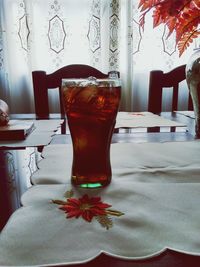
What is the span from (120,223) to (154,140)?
1.22ft

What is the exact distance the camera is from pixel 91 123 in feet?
1.25

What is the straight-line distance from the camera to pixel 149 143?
0.60 m

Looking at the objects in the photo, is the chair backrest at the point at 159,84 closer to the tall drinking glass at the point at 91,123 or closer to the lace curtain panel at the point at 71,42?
the tall drinking glass at the point at 91,123

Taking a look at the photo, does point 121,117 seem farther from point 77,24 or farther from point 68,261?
point 77,24

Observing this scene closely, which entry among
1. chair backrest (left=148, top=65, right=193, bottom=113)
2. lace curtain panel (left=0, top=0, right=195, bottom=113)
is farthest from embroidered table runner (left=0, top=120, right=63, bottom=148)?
lace curtain panel (left=0, top=0, right=195, bottom=113)

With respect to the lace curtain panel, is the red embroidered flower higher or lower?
lower

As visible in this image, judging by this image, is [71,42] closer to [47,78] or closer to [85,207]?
[47,78]

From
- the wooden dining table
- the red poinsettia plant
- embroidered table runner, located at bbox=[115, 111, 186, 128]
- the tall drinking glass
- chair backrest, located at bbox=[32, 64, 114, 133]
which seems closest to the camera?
the wooden dining table

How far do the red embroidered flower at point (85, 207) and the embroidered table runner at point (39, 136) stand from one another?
0.28 meters

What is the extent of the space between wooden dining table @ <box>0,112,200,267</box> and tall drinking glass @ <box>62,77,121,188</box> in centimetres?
15

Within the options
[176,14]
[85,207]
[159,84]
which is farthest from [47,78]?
[85,207]

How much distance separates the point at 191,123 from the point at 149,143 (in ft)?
0.80

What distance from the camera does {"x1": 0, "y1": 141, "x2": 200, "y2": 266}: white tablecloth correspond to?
228 mm

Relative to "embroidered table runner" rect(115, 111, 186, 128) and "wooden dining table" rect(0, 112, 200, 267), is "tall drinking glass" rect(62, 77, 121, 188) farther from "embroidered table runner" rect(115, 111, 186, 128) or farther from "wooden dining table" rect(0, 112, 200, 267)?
"embroidered table runner" rect(115, 111, 186, 128)
